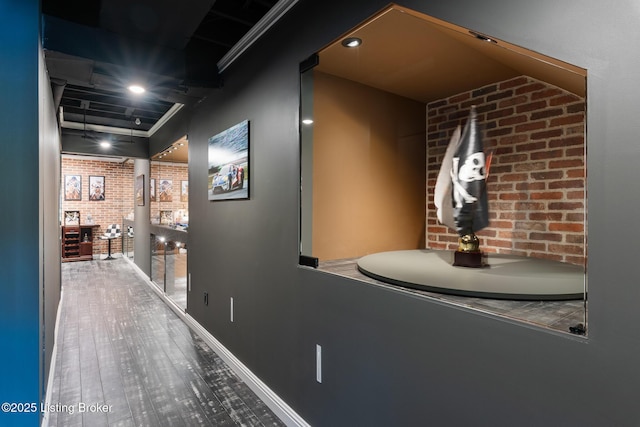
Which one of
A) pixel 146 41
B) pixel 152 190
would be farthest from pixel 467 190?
pixel 152 190

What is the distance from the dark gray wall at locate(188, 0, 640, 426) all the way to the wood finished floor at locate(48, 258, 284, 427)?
0.27 meters

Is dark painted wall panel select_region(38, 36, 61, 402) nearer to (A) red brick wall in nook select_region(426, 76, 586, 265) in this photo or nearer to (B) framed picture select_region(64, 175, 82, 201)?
(A) red brick wall in nook select_region(426, 76, 586, 265)

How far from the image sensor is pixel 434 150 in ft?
7.02

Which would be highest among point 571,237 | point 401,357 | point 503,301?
point 571,237

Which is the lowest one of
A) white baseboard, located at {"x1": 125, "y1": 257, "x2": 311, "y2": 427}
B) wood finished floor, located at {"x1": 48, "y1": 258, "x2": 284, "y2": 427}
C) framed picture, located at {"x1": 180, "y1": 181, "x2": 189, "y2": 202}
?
wood finished floor, located at {"x1": 48, "y1": 258, "x2": 284, "y2": 427}

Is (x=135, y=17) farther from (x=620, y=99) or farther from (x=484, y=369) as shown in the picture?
(x=484, y=369)

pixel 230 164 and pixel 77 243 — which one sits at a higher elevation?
pixel 230 164

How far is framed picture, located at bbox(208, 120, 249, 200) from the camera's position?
2514 mm

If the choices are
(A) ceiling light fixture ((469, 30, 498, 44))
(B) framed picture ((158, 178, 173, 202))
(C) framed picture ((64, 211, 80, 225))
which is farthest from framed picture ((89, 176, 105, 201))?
(A) ceiling light fixture ((469, 30, 498, 44))

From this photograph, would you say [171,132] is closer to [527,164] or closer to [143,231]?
[143,231]

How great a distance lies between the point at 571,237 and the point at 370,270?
784 millimetres

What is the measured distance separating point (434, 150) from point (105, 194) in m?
9.06

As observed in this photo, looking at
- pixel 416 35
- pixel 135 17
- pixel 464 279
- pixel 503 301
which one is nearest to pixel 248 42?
pixel 135 17

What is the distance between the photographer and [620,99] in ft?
2.48
